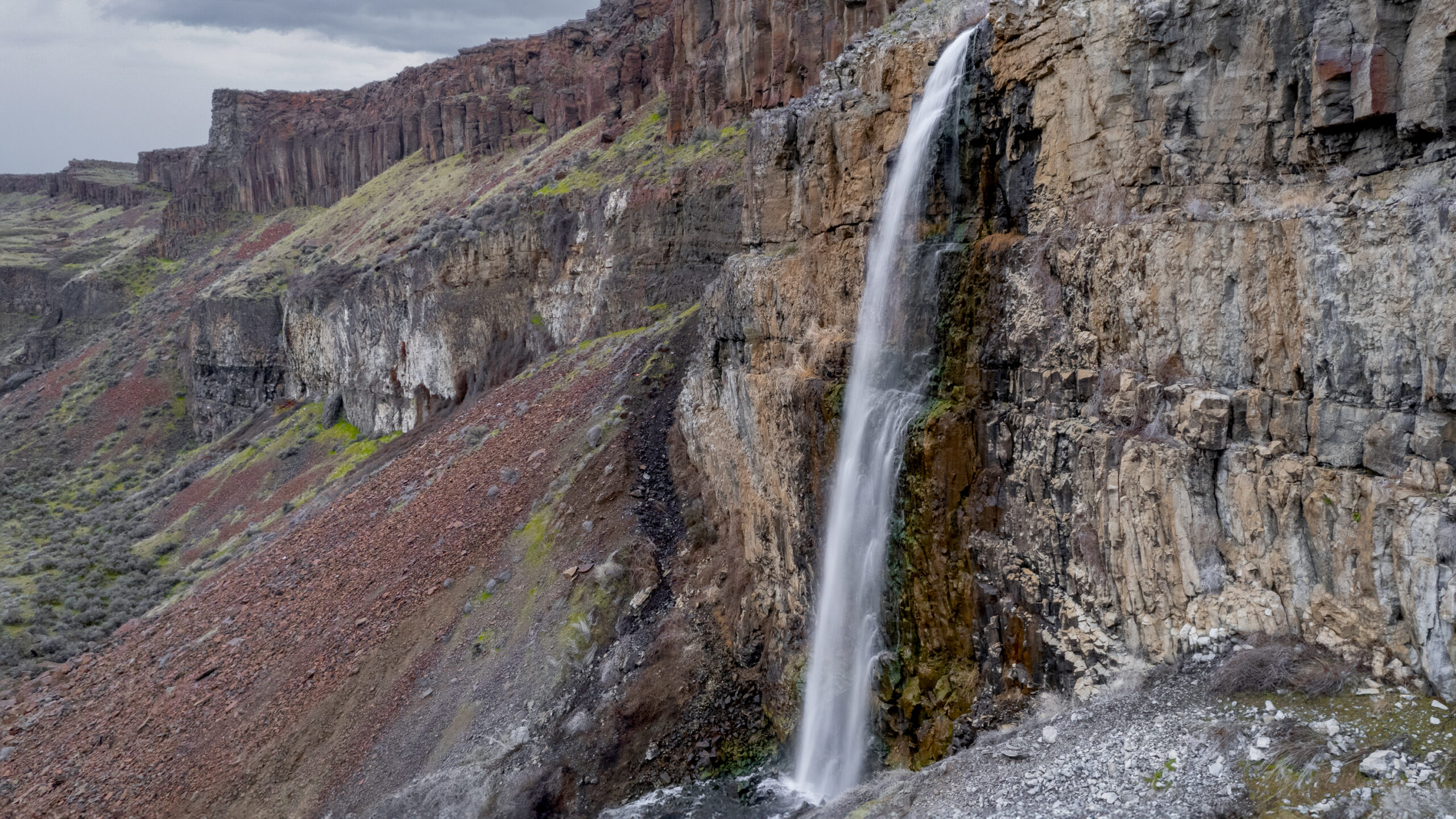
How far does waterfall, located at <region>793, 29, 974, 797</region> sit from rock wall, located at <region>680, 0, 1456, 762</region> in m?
0.49

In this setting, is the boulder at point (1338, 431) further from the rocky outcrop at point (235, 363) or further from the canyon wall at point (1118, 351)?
the rocky outcrop at point (235, 363)

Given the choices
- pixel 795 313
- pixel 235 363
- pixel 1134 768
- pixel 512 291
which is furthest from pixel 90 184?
pixel 1134 768

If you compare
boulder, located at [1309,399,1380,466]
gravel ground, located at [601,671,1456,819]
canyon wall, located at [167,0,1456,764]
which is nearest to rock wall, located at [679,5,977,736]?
canyon wall, located at [167,0,1456,764]

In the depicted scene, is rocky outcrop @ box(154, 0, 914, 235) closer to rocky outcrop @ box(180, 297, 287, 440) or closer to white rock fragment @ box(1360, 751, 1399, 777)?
rocky outcrop @ box(180, 297, 287, 440)

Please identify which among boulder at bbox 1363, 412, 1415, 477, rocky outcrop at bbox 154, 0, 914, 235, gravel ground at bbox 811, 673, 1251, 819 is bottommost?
gravel ground at bbox 811, 673, 1251, 819

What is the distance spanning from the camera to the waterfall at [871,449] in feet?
47.4

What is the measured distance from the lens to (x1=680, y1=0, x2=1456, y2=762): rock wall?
8016 millimetres

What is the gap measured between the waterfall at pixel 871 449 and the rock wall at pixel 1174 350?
1.60ft

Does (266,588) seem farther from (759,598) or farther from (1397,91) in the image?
(1397,91)

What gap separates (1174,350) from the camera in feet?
33.1

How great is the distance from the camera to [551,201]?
37.0m

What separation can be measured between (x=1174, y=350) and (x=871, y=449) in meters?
5.80

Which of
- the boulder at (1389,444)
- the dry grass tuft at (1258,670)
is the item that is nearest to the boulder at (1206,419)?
the boulder at (1389,444)

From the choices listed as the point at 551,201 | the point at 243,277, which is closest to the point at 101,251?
the point at 243,277
